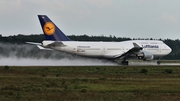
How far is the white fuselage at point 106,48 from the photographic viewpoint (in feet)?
228

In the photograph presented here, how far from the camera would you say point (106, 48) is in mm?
72750

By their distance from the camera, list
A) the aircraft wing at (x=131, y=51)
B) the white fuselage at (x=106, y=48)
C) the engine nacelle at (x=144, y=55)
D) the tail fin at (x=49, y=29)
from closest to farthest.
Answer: the tail fin at (x=49, y=29)
the white fuselage at (x=106, y=48)
the aircraft wing at (x=131, y=51)
the engine nacelle at (x=144, y=55)

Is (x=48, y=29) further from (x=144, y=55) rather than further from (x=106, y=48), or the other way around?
(x=144, y=55)

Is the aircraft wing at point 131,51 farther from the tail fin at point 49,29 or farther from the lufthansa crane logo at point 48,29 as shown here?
the lufthansa crane logo at point 48,29

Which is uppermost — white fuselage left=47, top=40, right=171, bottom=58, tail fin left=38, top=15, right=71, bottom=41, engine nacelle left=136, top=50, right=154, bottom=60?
tail fin left=38, top=15, right=71, bottom=41

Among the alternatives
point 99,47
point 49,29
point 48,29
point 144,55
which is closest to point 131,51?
point 144,55

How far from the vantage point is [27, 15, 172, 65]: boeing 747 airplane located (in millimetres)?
68562

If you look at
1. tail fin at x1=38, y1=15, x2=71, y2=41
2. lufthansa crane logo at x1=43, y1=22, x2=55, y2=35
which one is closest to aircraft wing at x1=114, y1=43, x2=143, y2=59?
tail fin at x1=38, y1=15, x2=71, y2=41

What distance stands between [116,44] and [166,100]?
5045 centimetres

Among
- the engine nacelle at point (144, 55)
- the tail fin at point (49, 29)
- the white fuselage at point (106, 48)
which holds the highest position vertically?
the tail fin at point (49, 29)

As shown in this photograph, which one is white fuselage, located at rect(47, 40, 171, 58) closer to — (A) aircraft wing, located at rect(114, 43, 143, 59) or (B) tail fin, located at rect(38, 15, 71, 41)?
(A) aircraft wing, located at rect(114, 43, 143, 59)

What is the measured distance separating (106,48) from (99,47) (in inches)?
52.3

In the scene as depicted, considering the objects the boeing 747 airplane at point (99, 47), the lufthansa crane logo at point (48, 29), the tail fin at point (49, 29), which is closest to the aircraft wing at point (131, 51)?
the boeing 747 airplane at point (99, 47)

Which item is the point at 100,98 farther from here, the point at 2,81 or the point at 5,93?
the point at 2,81
